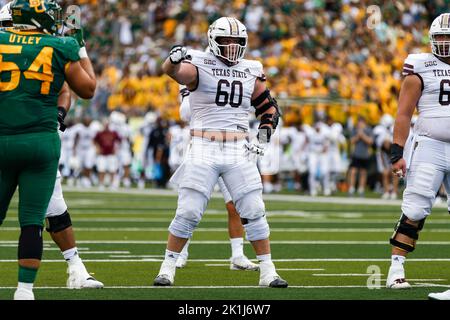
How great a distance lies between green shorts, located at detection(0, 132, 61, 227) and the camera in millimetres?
7074

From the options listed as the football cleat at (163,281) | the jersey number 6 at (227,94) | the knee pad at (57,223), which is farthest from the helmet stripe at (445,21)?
the knee pad at (57,223)

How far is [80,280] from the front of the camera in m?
8.70

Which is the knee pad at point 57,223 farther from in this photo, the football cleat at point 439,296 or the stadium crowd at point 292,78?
the stadium crowd at point 292,78

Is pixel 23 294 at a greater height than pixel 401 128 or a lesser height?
lesser

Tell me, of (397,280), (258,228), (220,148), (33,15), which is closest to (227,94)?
(220,148)

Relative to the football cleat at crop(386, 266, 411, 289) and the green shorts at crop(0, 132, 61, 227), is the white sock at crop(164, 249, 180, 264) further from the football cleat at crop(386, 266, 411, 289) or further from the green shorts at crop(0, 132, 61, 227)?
the green shorts at crop(0, 132, 61, 227)

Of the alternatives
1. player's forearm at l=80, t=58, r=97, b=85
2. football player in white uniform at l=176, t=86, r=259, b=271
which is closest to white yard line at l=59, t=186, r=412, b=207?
football player in white uniform at l=176, t=86, r=259, b=271

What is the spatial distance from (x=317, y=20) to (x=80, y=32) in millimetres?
24642

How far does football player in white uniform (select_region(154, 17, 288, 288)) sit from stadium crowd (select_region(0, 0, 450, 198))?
612 inches

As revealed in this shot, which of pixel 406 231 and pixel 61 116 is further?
pixel 406 231

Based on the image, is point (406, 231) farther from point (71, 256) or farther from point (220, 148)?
point (71, 256)

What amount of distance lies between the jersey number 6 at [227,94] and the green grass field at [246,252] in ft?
4.37

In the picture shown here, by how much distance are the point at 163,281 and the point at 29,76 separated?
229cm

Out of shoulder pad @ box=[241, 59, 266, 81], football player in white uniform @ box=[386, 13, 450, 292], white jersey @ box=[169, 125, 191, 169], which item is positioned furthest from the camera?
white jersey @ box=[169, 125, 191, 169]
